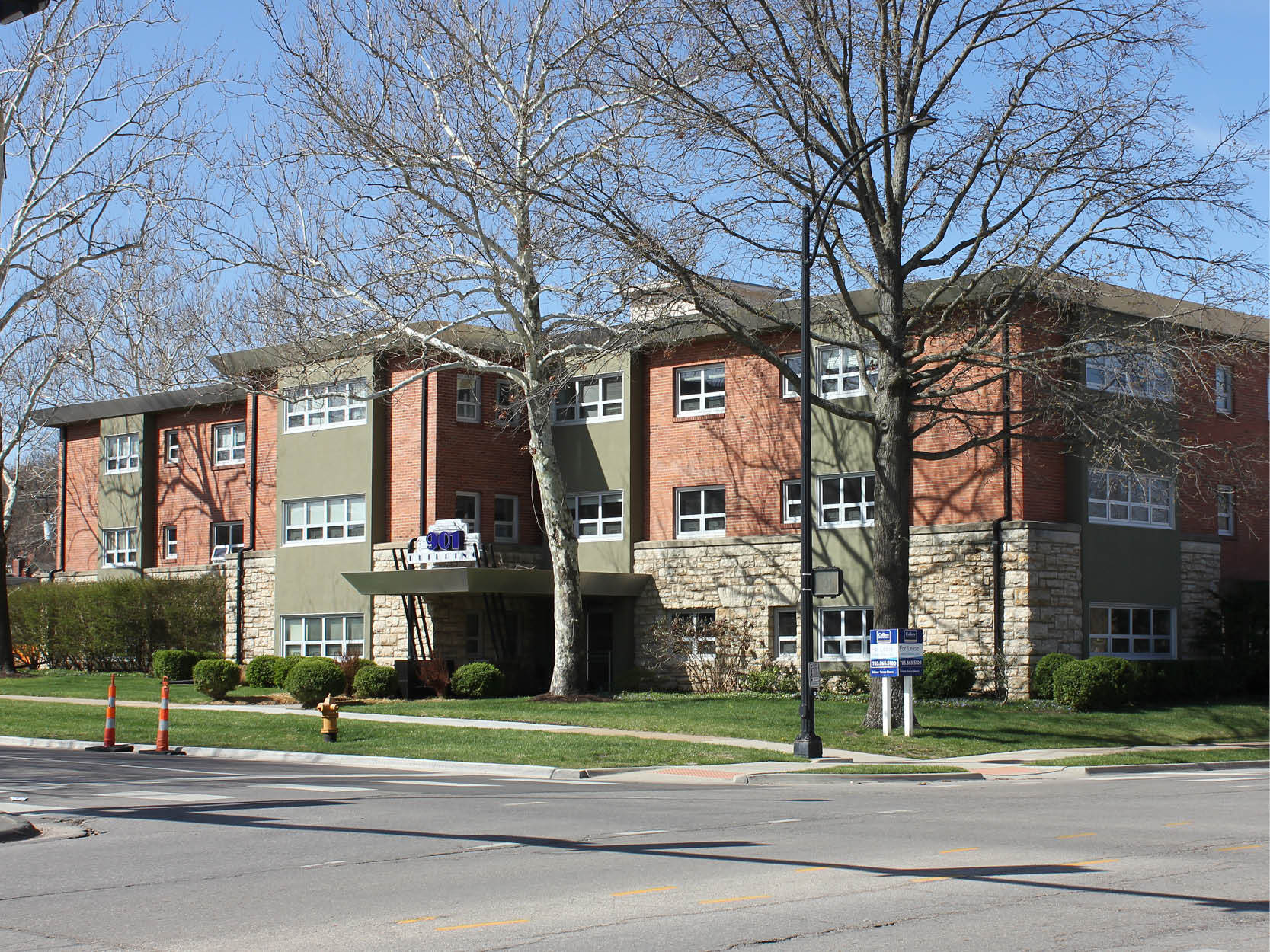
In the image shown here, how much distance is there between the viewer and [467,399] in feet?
122

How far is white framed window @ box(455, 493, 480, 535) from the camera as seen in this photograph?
1455 inches

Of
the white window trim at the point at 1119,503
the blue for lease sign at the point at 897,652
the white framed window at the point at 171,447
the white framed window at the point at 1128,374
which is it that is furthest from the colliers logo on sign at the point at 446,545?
the white framed window at the point at 1128,374

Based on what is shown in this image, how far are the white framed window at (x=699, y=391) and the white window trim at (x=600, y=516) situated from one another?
2.70 meters

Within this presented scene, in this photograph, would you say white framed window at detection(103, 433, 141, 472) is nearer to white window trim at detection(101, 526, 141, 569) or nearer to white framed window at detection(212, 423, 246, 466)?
white window trim at detection(101, 526, 141, 569)

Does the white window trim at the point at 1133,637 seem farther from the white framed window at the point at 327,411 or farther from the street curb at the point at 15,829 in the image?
the street curb at the point at 15,829

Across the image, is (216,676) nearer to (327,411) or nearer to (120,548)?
(327,411)

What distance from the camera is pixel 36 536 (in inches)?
3565

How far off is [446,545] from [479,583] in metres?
1.80

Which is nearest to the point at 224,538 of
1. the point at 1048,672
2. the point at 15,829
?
the point at 1048,672

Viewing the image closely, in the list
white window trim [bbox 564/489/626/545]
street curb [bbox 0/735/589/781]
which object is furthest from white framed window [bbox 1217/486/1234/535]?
street curb [bbox 0/735/589/781]

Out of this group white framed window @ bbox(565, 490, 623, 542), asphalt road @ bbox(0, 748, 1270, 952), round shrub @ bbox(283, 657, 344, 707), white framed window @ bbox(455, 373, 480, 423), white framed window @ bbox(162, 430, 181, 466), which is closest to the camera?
asphalt road @ bbox(0, 748, 1270, 952)

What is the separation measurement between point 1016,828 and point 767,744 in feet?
A: 34.5

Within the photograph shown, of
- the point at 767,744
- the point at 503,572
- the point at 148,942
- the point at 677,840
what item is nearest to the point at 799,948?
the point at 148,942

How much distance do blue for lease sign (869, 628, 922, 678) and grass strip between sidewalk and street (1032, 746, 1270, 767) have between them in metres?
2.59
